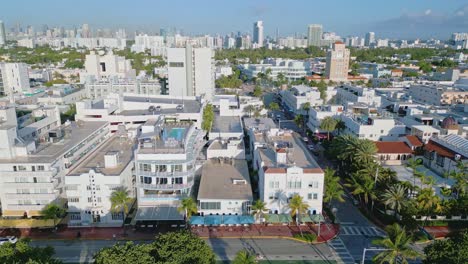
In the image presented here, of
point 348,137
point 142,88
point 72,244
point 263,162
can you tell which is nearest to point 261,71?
point 142,88

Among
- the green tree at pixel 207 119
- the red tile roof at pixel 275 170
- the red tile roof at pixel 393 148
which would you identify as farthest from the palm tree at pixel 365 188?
the green tree at pixel 207 119

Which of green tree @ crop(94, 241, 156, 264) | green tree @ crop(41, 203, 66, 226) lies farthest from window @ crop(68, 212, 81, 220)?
green tree @ crop(94, 241, 156, 264)

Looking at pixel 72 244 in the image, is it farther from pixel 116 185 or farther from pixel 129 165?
pixel 129 165

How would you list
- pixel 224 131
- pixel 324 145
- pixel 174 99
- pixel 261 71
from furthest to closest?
pixel 261 71
pixel 174 99
pixel 324 145
pixel 224 131

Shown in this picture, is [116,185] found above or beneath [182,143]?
beneath

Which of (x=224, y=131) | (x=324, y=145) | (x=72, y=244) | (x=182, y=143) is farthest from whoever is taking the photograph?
(x=324, y=145)

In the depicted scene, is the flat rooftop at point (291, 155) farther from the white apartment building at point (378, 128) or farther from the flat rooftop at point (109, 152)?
the flat rooftop at point (109, 152)

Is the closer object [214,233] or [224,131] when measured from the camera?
[214,233]
